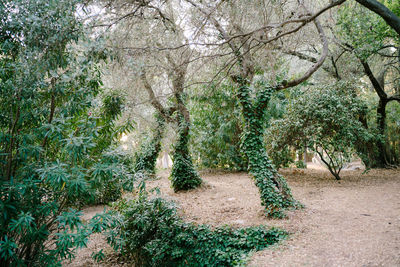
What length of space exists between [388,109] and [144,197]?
11.9 m

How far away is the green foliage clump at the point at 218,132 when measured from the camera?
1196 cm

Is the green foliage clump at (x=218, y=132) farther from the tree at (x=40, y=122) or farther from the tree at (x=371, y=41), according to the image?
the tree at (x=40, y=122)

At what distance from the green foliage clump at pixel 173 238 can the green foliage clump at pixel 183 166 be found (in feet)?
11.3

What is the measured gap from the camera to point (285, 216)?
5.59 m

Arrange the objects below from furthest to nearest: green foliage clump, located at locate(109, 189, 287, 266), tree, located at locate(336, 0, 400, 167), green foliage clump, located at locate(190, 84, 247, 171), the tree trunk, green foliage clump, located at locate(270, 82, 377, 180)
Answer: green foliage clump, located at locate(190, 84, 247, 171) → the tree trunk → green foliage clump, located at locate(270, 82, 377, 180) → tree, located at locate(336, 0, 400, 167) → green foliage clump, located at locate(109, 189, 287, 266)

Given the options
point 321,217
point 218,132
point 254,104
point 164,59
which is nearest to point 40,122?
point 164,59

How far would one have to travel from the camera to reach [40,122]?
12.0ft

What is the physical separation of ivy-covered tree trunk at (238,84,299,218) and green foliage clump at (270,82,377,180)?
2.90 m

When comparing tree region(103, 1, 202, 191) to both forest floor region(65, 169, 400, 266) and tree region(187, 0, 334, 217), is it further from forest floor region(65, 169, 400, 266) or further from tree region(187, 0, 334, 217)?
tree region(187, 0, 334, 217)

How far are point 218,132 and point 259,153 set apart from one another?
6026mm

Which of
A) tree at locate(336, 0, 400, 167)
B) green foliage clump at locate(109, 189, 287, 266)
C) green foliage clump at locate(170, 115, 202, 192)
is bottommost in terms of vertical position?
green foliage clump at locate(109, 189, 287, 266)

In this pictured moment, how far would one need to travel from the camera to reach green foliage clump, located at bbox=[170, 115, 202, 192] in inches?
355

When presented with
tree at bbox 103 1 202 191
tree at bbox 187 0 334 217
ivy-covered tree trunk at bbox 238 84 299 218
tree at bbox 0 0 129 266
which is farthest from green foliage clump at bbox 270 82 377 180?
tree at bbox 0 0 129 266

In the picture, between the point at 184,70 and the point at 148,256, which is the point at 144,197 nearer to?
the point at 148,256
